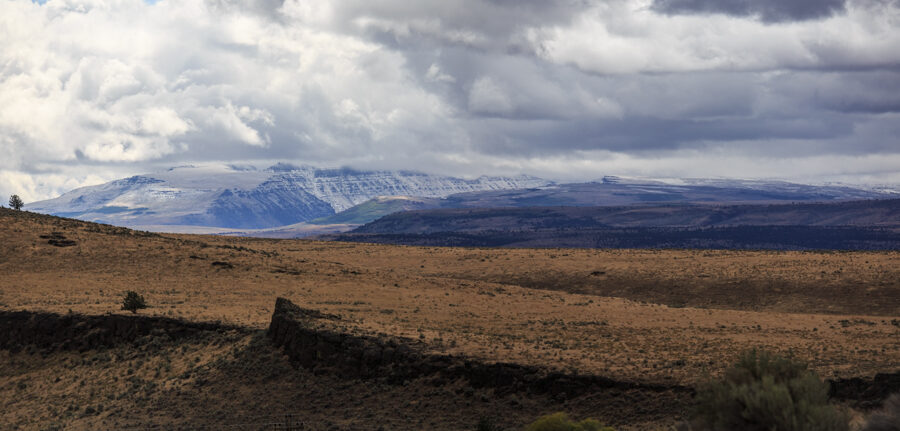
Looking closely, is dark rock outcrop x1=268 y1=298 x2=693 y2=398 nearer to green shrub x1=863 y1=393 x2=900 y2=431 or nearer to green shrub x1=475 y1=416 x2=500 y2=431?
green shrub x1=475 y1=416 x2=500 y2=431

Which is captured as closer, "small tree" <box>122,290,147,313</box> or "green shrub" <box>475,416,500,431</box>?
"green shrub" <box>475,416,500,431</box>

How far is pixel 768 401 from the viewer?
1015 inches

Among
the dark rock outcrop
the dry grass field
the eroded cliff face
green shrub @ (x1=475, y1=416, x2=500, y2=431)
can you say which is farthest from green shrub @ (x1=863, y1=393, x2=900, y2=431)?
the eroded cliff face

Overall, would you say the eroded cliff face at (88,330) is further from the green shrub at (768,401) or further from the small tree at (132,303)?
the green shrub at (768,401)

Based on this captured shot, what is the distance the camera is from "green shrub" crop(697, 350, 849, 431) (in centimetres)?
2528

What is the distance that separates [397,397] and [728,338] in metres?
→ 19.5

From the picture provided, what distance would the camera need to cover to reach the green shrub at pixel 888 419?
26.9m

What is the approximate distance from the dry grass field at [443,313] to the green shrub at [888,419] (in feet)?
19.0

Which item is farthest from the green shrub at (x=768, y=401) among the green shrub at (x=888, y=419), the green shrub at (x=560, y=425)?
the green shrub at (x=560, y=425)

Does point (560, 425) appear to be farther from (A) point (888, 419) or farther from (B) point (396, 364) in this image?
(B) point (396, 364)

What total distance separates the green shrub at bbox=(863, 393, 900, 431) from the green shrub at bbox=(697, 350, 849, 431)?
4.23 ft

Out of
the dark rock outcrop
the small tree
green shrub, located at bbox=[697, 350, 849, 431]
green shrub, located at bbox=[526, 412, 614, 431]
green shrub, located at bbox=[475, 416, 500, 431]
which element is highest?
green shrub, located at bbox=[697, 350, 849, 431]

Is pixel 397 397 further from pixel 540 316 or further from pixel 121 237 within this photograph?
pixel 121 237

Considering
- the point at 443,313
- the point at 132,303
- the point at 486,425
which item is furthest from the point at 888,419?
the point at 132,303
